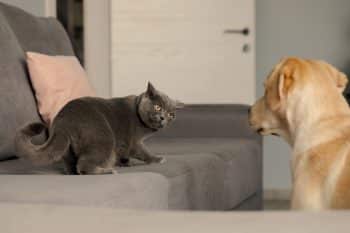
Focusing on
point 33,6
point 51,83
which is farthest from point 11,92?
point 33,6

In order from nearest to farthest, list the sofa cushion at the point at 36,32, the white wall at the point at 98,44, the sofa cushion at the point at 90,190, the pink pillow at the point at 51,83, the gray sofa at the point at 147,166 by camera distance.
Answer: the sofa cushion at the point at 90,190 → the gray sofa at the point at 147,166 → the pink pillow at the point at 51,83 → the sofa cushion at the point at 36,32 → the white wall at the point at 98,44

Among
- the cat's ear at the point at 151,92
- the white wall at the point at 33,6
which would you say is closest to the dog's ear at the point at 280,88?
the cat's ear at the point at 151,92

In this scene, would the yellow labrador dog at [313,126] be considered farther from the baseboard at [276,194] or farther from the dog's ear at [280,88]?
the baseboard at [276,194]

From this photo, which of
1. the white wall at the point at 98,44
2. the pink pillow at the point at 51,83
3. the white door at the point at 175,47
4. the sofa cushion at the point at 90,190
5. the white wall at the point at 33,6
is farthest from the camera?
the white wall at the point at 98,44

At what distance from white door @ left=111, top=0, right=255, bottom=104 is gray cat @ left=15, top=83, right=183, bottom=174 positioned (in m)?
2.80

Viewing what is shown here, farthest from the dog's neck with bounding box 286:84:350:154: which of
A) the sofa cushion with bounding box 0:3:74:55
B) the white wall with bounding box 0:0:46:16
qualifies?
the white wall with bounding box 0:0:46:16

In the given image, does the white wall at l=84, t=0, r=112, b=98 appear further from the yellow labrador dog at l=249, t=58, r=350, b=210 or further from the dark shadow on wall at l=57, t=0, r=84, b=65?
the yellow labrador dog at l=249, t=58, r=350, b=210

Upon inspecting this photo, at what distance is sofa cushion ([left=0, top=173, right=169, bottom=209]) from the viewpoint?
1434 millimetres

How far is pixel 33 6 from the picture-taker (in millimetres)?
4711

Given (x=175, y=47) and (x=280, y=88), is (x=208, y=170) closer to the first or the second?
(x=280, y=88)

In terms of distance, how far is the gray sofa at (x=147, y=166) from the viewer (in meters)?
1.56

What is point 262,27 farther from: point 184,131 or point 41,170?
point 41,170

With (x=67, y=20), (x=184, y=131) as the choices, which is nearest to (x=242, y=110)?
(x=184, y=131)

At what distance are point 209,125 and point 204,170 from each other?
1071mm
